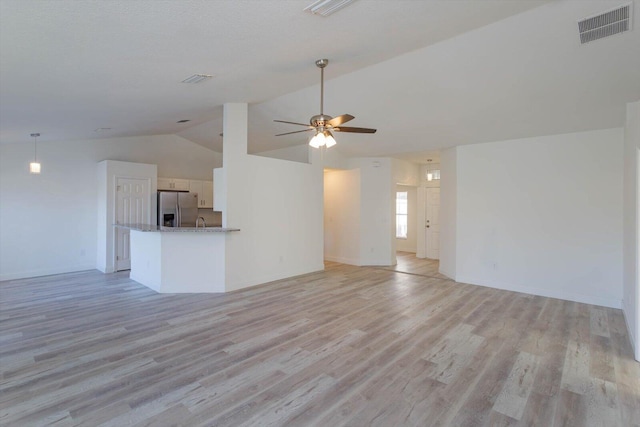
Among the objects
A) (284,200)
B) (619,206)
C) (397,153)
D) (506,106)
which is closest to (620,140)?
(619,206)

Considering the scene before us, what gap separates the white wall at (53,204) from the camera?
6.00 meters

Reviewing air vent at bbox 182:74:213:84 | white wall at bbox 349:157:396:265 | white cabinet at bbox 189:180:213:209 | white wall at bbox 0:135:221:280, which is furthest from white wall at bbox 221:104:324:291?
white wall at bbox 0:135:221:280

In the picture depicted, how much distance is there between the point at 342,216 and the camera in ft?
26.6

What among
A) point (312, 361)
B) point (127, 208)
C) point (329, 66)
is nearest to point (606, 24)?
point (329, 66)

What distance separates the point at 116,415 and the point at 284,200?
448 cm

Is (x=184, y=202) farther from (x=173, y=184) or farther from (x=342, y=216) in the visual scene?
(x=342, y=216)

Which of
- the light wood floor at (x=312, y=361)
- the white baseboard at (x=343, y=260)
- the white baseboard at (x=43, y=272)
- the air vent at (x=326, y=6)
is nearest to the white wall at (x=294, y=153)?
the white baseboard at (x=343, y=260)

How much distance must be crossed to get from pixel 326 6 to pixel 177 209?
6396 mm

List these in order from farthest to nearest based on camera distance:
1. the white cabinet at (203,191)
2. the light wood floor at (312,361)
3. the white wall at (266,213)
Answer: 1. the white cabinet at (203,191)
2. the white wall at (266,213)
3. the light wood floor at (312,361)

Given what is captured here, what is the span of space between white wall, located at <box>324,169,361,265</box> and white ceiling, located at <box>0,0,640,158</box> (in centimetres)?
230

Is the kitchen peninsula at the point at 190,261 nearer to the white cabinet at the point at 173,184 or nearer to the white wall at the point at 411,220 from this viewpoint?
the white cabinet at the point at 173,184

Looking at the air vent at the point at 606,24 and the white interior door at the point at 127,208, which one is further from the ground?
the air vent at the point at 606,24

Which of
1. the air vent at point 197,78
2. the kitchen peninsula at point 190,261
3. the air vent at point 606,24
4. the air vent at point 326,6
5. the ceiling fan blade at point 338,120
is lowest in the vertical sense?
the kitchen peninsula at point 190,261

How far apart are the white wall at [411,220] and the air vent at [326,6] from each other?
7724 mm
